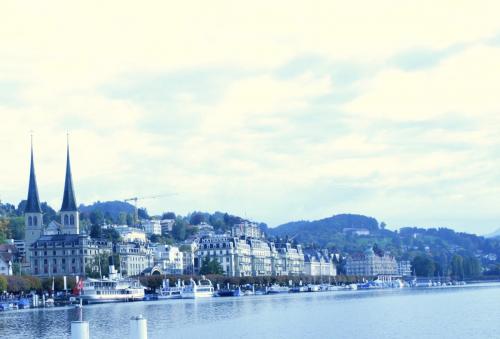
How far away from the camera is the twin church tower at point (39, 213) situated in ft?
579

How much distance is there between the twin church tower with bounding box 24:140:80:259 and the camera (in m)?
177

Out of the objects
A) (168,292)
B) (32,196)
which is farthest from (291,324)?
(32,196)

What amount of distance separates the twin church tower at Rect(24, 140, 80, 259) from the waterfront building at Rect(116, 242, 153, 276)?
32.2ft

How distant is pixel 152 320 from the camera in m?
76.0

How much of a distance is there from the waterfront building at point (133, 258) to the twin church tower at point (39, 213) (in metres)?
9.81

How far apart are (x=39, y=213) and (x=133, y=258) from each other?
20.2m

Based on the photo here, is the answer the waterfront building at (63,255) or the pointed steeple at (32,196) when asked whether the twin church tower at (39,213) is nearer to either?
the pointed steeple at (32,196)

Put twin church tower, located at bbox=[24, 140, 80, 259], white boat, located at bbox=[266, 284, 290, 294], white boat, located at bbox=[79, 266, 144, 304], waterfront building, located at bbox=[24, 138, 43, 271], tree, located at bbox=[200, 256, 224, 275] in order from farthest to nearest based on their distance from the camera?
waterfront building, located at bbox=[24, 138, 43, 271]
tree, located at bbox=[200, 256, 224, 275]
white boat, located at bbox=[266, 284, 290, 294]
twin church tower, located at bbox=[24, 140, 80, 259]
white boat, located at bbox=[79, 266, 144, 304]

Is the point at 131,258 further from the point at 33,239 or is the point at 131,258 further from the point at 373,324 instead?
the point at 373,324

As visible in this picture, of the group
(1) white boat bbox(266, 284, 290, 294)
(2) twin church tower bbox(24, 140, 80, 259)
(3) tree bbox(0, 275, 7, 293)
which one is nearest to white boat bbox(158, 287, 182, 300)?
(3) tree bbox(0, 275, 7, 293)

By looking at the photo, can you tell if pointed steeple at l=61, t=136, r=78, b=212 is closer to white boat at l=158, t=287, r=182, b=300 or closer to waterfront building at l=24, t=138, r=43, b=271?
waterfront building at l=24, t=138, r=43, b=271

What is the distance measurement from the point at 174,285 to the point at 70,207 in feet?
101

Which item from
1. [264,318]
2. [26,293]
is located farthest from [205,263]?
[264,318]

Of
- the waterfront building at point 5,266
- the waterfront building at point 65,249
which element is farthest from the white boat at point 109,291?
the waterfront building at point 5,266
